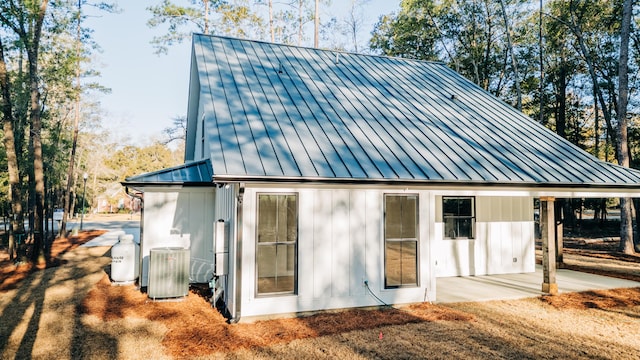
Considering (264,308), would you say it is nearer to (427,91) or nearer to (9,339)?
(9,339)

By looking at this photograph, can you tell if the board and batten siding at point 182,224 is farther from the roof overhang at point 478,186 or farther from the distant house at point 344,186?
the roof overhang at point 478,186

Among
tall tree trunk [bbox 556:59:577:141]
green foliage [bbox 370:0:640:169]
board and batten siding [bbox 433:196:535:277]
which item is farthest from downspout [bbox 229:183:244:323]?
tall tree trunk [bbox 556:59:577:141]

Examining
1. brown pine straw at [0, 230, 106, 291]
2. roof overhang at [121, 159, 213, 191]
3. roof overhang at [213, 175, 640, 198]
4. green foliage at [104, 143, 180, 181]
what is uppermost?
green foliage at [104, 143, 180, 181]

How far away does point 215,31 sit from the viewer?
78.9 ft

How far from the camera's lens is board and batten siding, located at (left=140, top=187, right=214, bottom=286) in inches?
351

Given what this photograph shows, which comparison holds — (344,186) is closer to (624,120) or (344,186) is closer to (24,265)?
(24,265)

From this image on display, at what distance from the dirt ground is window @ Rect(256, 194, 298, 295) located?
875mm

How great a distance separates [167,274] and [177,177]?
226 cm

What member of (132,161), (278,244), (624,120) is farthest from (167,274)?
(132,161)

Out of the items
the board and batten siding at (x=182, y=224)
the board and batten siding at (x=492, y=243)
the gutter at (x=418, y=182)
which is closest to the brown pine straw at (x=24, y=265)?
the board and batten siding at (x=182, y=224)

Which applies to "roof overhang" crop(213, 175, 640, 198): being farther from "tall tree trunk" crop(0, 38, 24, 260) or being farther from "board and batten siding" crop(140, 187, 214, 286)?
"tall tree trunk" crop(0, 38, 24, 260)

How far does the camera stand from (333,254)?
7.06m

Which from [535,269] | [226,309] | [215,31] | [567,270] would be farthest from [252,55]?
[215,31]

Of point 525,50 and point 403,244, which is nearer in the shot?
point 403,244
